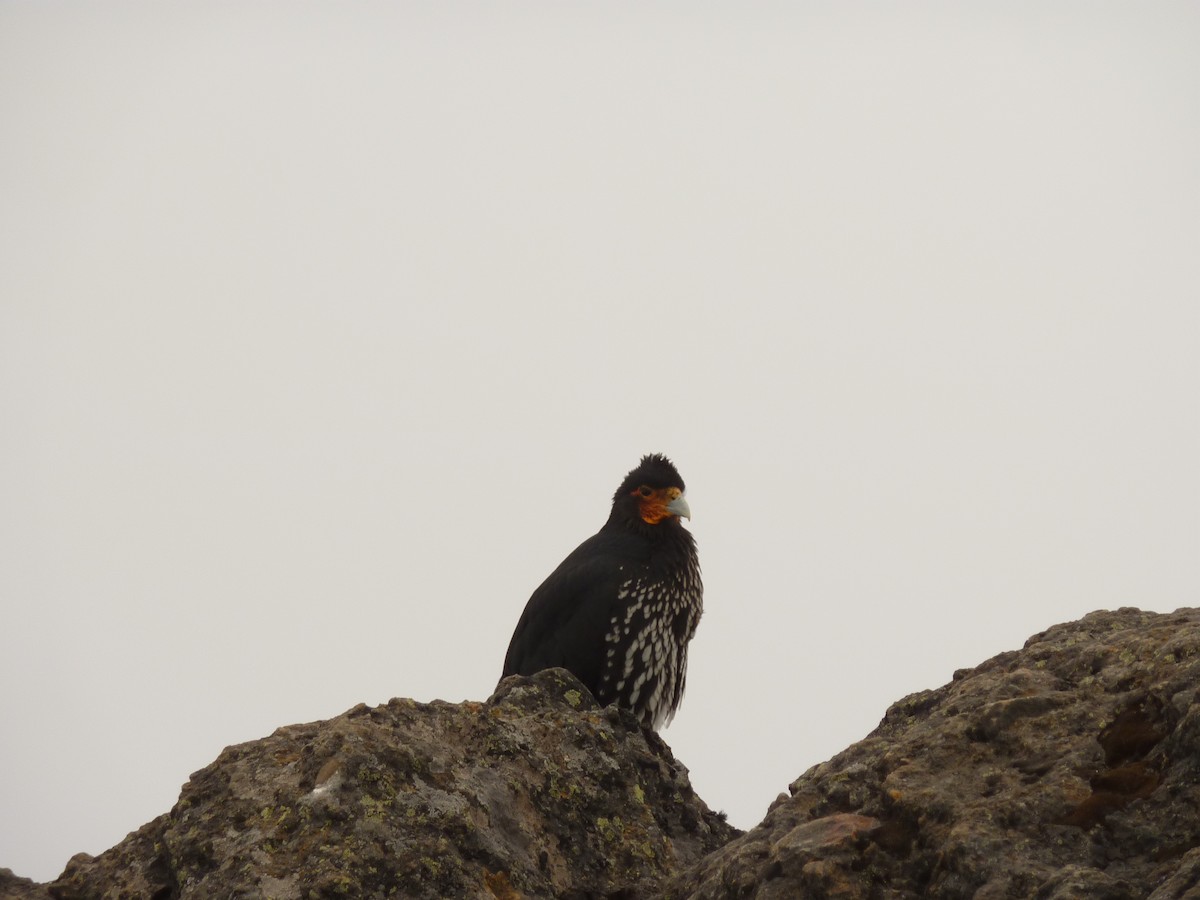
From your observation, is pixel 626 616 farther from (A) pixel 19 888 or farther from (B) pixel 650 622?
(A) pixel 19 888

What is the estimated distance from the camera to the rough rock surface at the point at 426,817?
4156 mm

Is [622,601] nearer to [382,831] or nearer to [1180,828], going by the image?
[382,831]

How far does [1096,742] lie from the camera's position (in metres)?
3.65

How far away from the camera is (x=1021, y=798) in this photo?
3498 millimetres

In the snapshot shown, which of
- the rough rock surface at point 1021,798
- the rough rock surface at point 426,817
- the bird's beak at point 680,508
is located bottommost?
the rough rock surface at point 1021,798

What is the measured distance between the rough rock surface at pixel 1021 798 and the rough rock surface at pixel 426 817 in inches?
23.3

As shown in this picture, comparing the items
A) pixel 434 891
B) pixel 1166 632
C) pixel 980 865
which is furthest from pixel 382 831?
pixel 1166 632

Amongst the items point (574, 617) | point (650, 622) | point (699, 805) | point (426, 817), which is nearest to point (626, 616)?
point (650, 622)

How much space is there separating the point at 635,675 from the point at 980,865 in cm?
518

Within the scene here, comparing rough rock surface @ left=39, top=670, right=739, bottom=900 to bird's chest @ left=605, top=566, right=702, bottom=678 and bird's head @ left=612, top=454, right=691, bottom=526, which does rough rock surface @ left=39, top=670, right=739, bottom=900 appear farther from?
bird's head @ left=612, top=454, right=691, bottom=526

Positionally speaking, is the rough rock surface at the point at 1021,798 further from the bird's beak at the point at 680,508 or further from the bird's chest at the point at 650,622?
the bird's beak at the point at 680,508

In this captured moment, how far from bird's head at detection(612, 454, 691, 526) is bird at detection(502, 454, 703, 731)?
0.04 feet

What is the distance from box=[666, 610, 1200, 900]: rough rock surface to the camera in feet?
10.7

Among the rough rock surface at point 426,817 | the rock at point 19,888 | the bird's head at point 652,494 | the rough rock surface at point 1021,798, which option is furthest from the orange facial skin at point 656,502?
the rock at point 19,888
